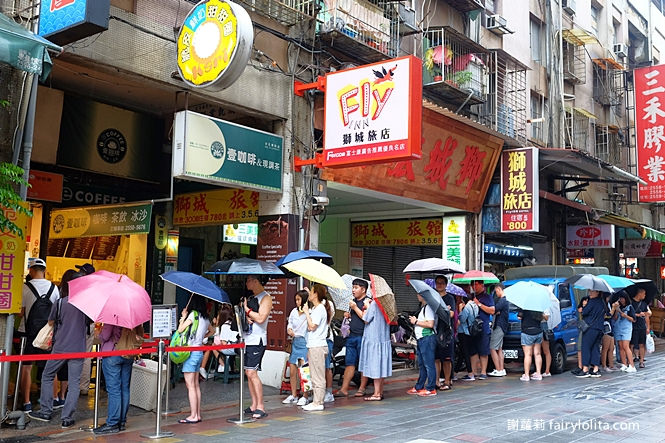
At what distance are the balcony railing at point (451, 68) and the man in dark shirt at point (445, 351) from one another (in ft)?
20.4

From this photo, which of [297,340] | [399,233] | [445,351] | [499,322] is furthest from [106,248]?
[499,322]

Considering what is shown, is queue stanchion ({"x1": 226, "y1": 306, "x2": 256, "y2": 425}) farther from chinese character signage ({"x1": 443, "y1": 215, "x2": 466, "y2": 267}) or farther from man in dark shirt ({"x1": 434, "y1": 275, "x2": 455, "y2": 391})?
chinese character signage ({"x1": 443, "y1": 215, "x2": 466, "y2": 267})

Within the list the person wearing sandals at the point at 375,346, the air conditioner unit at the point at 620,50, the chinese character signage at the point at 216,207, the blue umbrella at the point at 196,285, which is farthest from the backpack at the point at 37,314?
the air conditioner unit at the point at 620,50

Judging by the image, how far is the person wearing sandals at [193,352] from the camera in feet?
26.6

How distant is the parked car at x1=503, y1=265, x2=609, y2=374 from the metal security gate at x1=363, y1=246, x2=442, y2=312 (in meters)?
4.44

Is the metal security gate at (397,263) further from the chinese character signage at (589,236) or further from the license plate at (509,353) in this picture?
the license plate at (509,353)

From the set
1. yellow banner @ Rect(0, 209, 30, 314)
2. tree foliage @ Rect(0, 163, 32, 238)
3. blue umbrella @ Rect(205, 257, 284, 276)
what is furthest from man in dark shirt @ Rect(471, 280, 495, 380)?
tree foliage @ Rect(0, 163, 32, 238)

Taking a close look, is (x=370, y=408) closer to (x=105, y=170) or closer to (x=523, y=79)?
(x=105, y=170)

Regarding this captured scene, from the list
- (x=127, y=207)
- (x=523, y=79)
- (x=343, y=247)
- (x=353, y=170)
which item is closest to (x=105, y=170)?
(x=127, y=207)

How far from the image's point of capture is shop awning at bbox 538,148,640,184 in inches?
687

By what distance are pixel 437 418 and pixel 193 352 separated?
10.6ft

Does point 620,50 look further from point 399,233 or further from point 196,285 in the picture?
point 196,285

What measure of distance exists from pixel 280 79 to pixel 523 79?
11380 mm

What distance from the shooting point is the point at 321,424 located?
801cm
